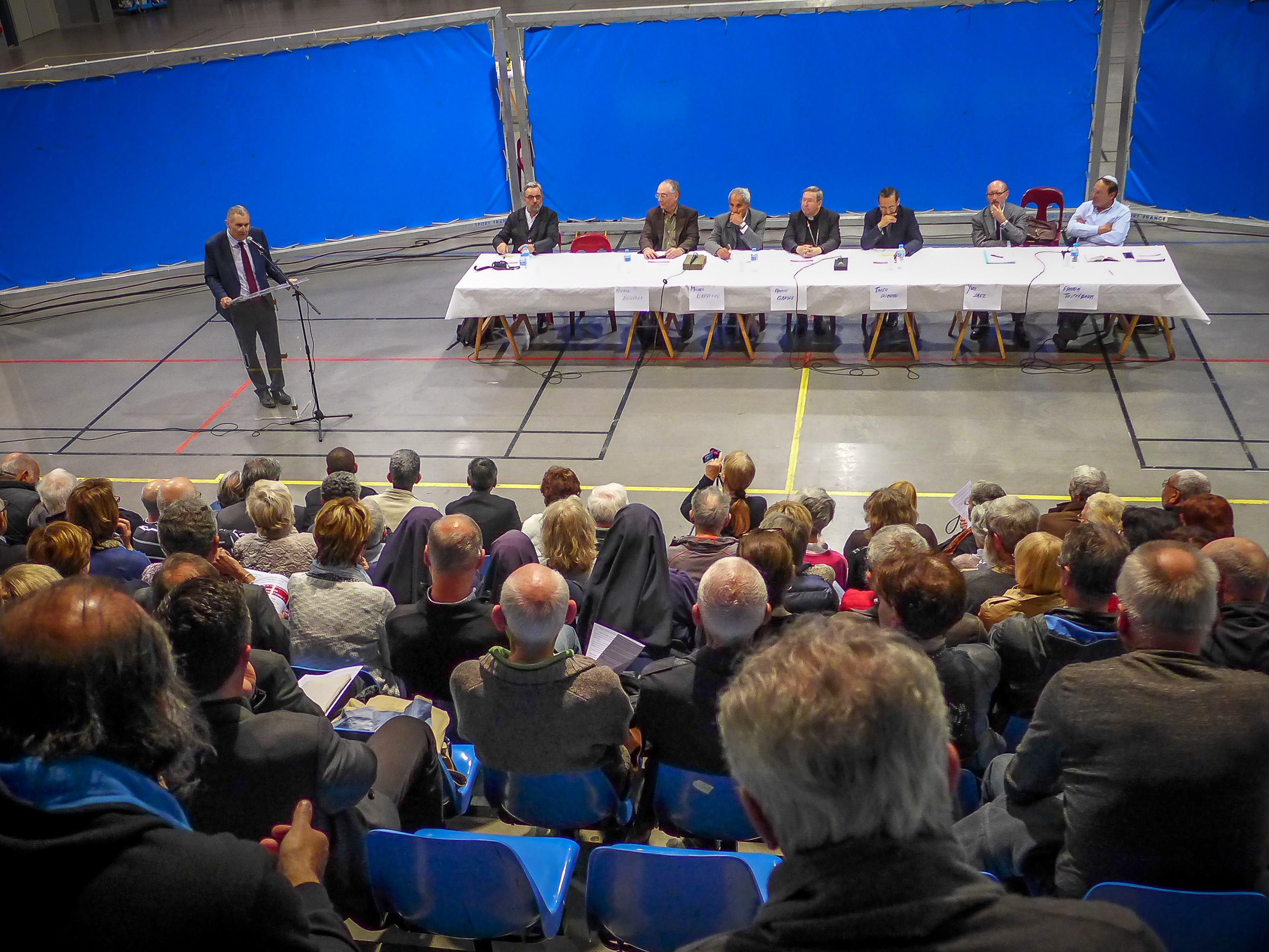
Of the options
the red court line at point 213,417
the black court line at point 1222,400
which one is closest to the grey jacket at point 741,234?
the black court line at point 1222,400

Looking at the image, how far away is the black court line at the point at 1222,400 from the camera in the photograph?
7395 millimetres

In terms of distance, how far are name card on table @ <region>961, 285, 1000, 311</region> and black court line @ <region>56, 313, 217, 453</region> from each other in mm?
7379

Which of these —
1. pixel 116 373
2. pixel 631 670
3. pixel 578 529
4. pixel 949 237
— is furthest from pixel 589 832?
pixel 949 237

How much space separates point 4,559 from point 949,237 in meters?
10.2

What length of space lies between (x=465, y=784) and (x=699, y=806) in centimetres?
89

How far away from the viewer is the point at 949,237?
40.1 feet

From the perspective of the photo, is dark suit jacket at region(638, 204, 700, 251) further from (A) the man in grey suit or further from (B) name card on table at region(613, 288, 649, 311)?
(A) the man in grey suit

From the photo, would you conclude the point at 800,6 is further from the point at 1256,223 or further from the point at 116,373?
the point at 116,373

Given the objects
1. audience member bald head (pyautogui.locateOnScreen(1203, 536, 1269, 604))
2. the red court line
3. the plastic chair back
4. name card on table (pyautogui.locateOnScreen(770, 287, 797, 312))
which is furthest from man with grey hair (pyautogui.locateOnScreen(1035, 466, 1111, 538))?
the red court line

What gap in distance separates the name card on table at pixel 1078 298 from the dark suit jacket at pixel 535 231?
4.62 m

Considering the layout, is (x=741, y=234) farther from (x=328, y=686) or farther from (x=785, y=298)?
(x=328, y=686)

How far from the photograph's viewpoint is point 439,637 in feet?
12.7

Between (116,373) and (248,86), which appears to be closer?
(116,373)

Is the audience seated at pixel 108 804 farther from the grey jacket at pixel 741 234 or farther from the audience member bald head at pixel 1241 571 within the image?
the grey jacket at pixel 741 234
